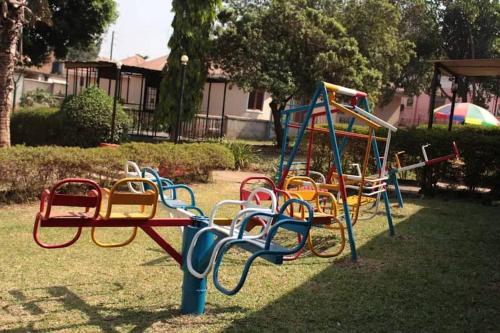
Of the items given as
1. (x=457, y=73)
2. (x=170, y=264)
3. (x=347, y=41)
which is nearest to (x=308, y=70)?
(x=347, y=41)

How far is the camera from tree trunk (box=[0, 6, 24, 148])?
10.8 m

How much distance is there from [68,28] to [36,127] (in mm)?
11450

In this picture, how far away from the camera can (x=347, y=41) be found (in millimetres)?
19578

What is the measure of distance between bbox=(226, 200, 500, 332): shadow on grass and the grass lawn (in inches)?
0.4

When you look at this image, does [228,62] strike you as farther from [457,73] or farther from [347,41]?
[457,73]

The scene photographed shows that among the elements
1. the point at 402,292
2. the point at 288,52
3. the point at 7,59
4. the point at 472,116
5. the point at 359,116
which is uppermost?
the point at 288,52

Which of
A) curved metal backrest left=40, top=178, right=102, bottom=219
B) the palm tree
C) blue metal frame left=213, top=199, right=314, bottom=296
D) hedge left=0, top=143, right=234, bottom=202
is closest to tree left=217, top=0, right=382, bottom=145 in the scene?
hedge left=0, top=143, right=234, bottom=202

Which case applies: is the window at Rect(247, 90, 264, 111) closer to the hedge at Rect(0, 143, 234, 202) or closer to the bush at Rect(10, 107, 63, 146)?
the bush at Rect(10, 107, 63, 146)

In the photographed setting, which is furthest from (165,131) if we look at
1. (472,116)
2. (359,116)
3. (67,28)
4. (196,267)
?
(196,267)

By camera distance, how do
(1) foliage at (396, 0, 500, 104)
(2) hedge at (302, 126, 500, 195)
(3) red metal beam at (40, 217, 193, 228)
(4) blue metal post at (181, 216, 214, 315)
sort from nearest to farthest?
(3) red metal beam at (40, 217, 193, 228) < (4) blue metal post at (181, 216, 214, 315) < (2) hedge at (302, 126, 500, 195) < (1) foliage at (396, 0, 500, 104)

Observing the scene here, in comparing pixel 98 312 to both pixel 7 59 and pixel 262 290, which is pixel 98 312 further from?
pixel 7 59

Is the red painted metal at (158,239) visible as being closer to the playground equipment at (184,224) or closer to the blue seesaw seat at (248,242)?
the playground equipment at (184,224)

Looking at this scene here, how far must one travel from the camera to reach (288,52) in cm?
1947

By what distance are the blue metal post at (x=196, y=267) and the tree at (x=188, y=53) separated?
1446 cm
